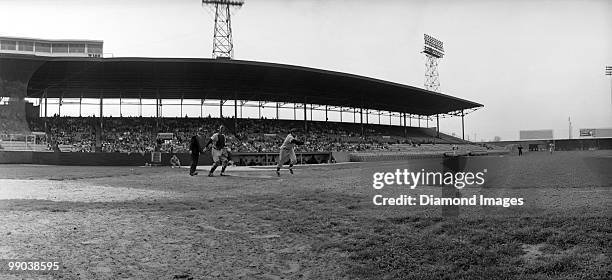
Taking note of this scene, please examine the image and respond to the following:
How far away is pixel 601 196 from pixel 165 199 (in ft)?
25.9

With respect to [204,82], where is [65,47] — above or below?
above

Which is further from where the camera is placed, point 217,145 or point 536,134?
point 536,134

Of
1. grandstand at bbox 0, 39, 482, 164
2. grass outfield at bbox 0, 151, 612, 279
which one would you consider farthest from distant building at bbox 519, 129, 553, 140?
grass outfield at bbox 0, 151, 612, 279

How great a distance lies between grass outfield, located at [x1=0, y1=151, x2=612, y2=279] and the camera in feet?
15.3

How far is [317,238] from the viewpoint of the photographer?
578cm

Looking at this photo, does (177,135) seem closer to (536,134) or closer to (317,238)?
(317,238)

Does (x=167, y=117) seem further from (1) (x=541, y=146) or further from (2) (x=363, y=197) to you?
(1) (x=541, y=146)

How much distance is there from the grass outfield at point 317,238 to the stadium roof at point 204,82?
25917 mm

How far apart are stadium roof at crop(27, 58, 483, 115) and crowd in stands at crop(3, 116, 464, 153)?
253 cm

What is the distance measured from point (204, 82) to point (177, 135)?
5125mm

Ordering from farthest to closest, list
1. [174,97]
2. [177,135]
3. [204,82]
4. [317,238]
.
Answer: [174,97] → [204,82] → [177,135] → [317,238]

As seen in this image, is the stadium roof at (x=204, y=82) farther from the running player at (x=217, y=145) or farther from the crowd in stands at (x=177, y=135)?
the running player at (x=217, y=145)

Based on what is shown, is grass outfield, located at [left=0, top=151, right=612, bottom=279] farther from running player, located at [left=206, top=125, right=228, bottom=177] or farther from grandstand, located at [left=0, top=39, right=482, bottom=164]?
grandstand, located at [left=0, top=39, right=482, bottom=164]

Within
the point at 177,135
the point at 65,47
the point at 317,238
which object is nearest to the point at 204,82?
the point at 177,135
